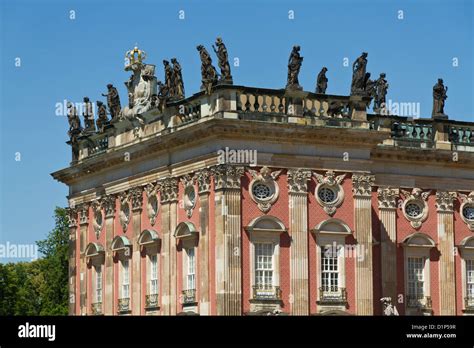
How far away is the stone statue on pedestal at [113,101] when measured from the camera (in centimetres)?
6066

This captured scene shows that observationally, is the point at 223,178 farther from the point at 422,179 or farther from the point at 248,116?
the point at 422,179

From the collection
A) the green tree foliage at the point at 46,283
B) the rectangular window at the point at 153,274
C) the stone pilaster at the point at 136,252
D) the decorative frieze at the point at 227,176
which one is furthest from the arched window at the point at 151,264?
the green tree foliage at the point at 46,283

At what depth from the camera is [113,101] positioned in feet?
200

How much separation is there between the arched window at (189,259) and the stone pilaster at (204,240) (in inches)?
28.6

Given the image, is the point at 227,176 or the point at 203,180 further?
the point at 203,180

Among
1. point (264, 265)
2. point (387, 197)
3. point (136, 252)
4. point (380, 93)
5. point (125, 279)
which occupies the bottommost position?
point (125, 279)

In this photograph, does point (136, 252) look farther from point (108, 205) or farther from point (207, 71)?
point (207, 71)

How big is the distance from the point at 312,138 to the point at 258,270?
578 cm

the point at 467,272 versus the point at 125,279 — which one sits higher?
the point at 467,272

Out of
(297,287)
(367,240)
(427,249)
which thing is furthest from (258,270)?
(427,249)

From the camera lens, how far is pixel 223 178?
5019cm

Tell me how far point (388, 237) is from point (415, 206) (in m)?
2.19

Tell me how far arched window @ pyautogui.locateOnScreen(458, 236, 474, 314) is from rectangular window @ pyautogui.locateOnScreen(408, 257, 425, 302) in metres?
2.07

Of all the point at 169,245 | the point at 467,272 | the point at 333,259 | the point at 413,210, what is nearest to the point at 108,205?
the point at 169,245
